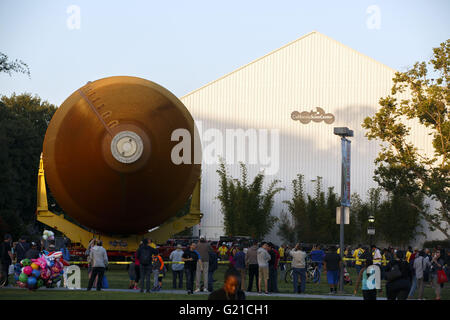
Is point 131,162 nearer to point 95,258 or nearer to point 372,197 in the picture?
point 95,258

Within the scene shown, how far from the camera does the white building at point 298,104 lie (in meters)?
65.7

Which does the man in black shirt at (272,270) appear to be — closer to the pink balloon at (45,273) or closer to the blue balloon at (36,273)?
the pink balloon at (45,273)

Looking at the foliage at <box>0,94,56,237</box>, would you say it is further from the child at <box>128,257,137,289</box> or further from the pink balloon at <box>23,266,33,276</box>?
the pink balloon at <box>23,266,33,276</box>

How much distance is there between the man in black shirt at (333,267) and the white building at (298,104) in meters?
39.8

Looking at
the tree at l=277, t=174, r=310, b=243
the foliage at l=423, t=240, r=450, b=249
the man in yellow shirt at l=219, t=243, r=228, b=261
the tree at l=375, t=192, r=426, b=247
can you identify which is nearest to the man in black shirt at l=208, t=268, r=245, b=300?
the man in yellow shirt at l=219, t=243, r=228, b=261

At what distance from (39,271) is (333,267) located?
9.60 metres

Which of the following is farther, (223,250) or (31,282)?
(223,250)

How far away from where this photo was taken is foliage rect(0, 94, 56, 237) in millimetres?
48281

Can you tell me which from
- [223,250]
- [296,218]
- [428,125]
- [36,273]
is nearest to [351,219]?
[296,218]

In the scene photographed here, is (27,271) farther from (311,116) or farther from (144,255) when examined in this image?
(311,116)

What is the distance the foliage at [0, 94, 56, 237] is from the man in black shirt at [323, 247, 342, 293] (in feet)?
75.0

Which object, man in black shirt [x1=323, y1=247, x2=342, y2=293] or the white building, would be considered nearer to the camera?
man in black shirt [x1=323, y1=247, x2=342, y2=293]

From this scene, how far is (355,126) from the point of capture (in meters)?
65.2

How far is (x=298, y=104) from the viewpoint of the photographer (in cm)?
6612
